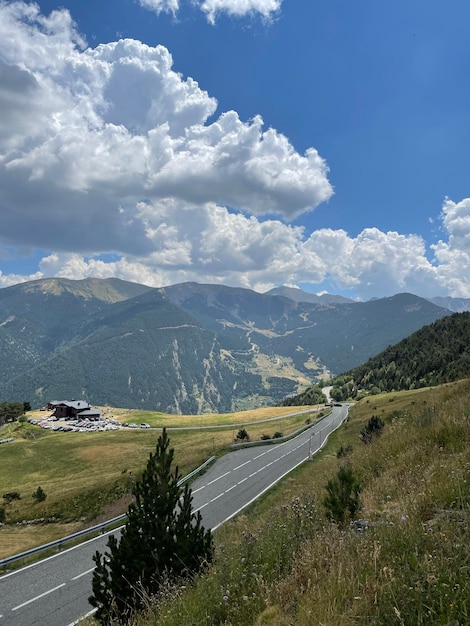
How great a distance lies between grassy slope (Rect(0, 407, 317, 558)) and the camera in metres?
35.9

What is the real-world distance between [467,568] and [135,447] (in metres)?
87.6

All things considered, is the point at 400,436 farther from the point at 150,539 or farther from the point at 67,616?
the point at 67,616

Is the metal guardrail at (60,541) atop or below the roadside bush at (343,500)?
below

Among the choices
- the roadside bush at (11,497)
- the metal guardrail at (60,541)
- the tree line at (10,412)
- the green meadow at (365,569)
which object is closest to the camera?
the green meadow at (365,569)

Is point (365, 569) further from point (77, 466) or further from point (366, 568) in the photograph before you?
point (77, 466)

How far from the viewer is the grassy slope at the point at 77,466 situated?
35906mm

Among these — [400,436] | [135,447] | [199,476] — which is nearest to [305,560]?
[400,436]

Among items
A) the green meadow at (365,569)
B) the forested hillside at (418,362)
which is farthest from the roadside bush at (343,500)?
the forested hillside at (418,362)

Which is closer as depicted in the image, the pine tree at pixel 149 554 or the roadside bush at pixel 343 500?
the roadside bush at pixel 343 500

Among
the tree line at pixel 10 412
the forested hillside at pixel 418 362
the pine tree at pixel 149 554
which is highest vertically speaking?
the tree line at pixel 10 412

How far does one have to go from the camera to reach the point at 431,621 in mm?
3227

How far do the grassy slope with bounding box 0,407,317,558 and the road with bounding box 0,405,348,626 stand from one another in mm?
6646

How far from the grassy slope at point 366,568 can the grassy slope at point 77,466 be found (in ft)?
95.8

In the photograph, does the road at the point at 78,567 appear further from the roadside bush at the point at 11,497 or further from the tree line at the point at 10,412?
the tree line at the point at 10,412
